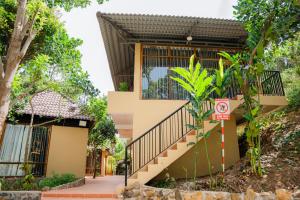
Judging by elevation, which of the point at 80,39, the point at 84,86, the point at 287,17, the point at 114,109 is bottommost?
the point at 114,109

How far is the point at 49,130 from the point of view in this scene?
37.6ft

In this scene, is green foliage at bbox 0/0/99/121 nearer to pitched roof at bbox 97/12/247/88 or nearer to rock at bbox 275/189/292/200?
pitched roof at bbox 97/12/247/88

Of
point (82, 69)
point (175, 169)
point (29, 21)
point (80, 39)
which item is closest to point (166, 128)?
point (175, 169)

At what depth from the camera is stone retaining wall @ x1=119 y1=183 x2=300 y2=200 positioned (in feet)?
15.0

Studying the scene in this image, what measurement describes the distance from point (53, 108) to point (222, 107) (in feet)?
29.6

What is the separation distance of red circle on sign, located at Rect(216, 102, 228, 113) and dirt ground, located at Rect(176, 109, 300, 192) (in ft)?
5.13

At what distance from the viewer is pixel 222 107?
6070 millimetres

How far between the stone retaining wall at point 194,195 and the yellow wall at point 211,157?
215cm

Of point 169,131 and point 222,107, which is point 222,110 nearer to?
point 222,107

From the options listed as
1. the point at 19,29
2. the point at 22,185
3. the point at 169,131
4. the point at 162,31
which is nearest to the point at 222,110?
the point at 169,131

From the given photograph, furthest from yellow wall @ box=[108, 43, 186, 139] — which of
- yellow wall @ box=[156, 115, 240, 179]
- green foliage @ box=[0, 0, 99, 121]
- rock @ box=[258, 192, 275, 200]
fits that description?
rock @ box=[258, 192, 275, 200]

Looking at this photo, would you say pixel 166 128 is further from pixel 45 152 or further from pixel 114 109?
pixel 45 152

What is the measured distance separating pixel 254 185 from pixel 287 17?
15.6 feet

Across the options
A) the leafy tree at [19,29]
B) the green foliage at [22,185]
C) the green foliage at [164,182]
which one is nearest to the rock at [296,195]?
the green foliage at [164,182]
